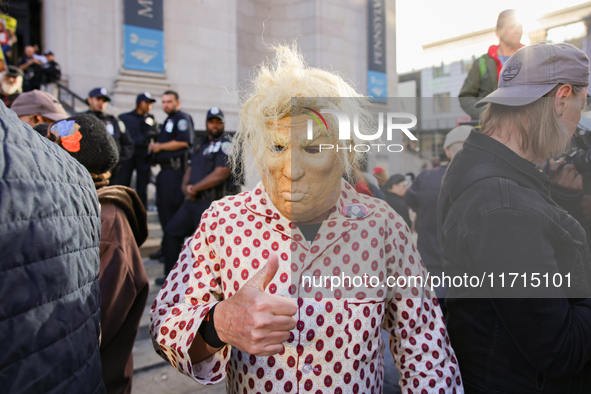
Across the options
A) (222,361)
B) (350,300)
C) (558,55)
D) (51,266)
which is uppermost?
(558,55)

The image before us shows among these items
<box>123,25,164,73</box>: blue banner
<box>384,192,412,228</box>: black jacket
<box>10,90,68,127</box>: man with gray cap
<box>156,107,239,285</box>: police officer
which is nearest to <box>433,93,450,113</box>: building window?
<box>384,192,412,228</box>: black jacket

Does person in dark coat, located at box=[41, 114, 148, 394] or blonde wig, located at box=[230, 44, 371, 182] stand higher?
blonde wig, located at box=[230, 44, 371, 182]

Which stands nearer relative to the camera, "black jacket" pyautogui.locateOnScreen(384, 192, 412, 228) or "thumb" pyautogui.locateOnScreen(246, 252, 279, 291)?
"thumb" pyautogui.locateOnScreen(246, 252, 279, 291)

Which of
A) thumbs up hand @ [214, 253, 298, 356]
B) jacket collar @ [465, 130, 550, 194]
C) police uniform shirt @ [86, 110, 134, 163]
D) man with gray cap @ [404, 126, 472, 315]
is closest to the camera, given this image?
thumbs up hand @ [214, 253, 298, 356]

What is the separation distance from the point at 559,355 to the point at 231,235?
3.40 feet

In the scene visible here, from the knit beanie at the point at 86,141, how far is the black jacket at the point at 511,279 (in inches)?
54.5

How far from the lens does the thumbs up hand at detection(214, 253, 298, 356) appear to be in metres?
0.97

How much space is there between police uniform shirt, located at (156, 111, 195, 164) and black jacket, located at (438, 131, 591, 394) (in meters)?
4.25

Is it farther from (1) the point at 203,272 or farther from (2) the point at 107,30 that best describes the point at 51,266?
(2) the point at 107,30

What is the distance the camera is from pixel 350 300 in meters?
1.18

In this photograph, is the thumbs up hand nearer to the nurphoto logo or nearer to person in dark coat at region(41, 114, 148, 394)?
the nurphoto logo

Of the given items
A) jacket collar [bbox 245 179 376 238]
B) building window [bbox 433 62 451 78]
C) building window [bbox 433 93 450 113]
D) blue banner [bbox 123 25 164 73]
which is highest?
blue banner [bbox 123 25 164 73]

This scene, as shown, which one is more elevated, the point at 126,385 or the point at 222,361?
the point at 222,361

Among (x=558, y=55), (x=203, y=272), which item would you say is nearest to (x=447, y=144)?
(x=558, y=55)
